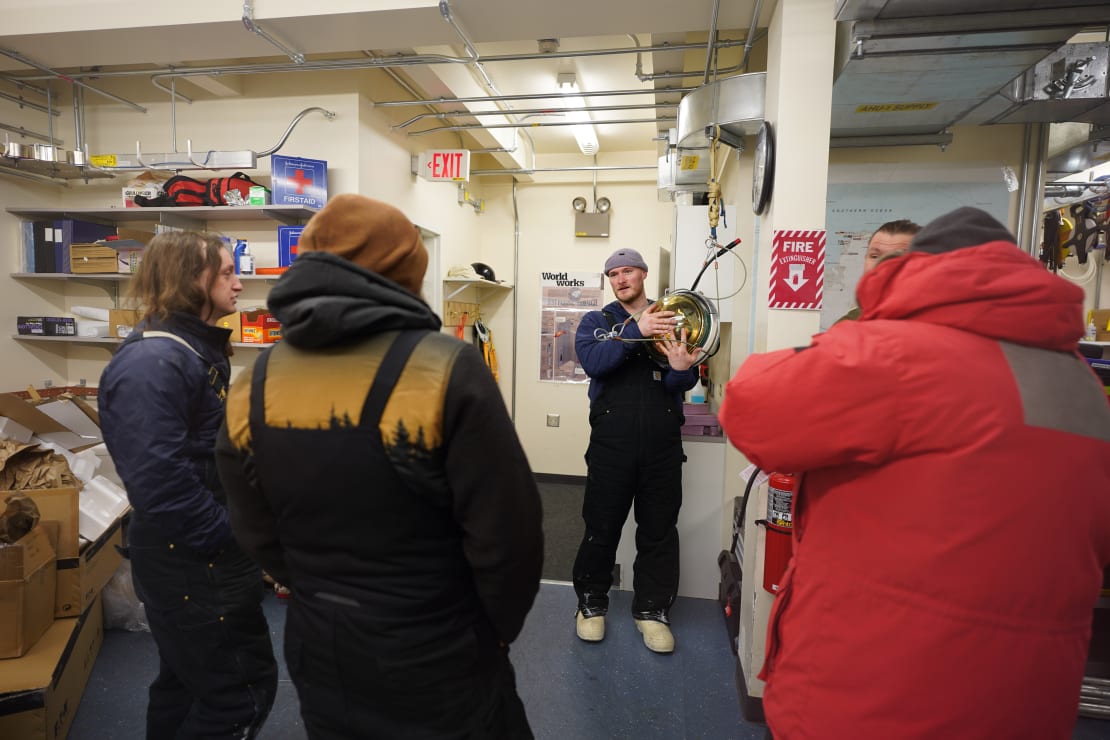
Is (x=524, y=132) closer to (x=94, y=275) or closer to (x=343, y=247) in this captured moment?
(x=94, y=275)

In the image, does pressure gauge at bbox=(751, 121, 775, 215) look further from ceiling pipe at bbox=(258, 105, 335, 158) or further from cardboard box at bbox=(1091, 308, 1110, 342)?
ceiling pipe at bbox=(258, 105, 335, 158)

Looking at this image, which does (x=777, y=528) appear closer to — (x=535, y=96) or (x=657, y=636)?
(x=657, y=636)

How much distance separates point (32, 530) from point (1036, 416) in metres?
2.79

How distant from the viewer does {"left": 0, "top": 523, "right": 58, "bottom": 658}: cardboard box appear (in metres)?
1.94

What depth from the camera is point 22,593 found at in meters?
1.96

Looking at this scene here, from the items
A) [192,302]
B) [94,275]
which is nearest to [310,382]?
[192,302]

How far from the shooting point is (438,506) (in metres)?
0.98

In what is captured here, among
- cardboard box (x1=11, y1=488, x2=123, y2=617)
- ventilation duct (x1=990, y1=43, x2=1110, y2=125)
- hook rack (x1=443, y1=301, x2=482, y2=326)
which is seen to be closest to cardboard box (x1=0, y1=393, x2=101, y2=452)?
cardboard box (x1=11, y1=488, x2=123, y2=617)

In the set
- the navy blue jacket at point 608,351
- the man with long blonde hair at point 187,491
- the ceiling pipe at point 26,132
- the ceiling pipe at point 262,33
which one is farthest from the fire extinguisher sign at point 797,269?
the ceiling pipe at point 26,132

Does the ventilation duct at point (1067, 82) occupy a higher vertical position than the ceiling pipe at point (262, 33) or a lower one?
lower

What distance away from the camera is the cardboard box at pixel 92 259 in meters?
3.41

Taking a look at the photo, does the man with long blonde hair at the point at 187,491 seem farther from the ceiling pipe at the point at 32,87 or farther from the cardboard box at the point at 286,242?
the ceiling pipe at the point at 32,87

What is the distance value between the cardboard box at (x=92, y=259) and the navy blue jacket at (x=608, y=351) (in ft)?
9.36

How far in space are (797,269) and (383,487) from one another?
5.22 feet
